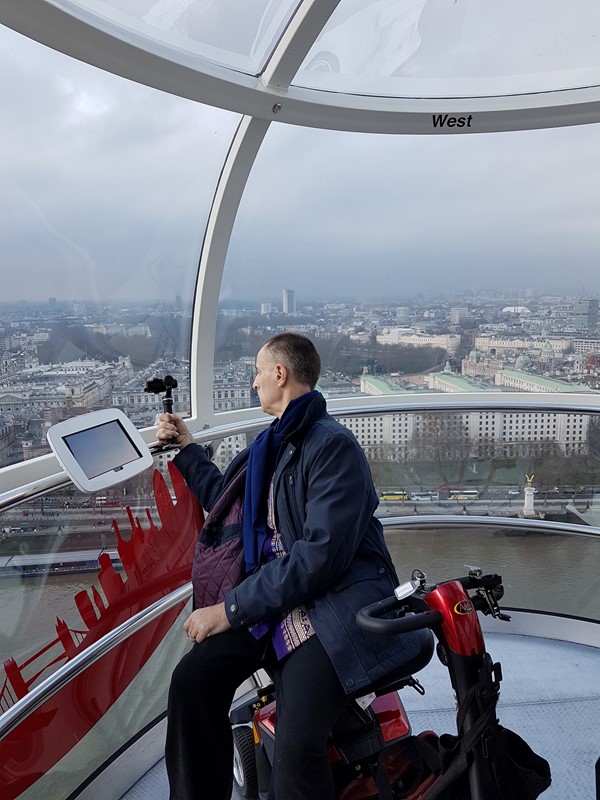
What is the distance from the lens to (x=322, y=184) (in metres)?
4.03

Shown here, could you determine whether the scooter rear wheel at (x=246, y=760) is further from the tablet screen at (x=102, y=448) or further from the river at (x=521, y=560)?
the river at (x=521, y=560)

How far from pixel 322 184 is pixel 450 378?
167cm

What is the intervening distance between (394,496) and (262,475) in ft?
6.38

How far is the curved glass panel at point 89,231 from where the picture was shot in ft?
10.3

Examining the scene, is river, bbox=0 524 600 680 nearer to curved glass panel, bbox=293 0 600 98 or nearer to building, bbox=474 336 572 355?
building, bbox=474 336 572 355

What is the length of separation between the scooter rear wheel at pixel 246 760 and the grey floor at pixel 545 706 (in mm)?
89

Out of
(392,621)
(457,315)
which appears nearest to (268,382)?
(392,621)

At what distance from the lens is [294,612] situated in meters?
1.88

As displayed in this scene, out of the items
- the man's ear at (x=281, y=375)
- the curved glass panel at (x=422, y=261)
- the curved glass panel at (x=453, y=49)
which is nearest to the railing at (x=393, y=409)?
the curved glass panel at (x=422, y=261)

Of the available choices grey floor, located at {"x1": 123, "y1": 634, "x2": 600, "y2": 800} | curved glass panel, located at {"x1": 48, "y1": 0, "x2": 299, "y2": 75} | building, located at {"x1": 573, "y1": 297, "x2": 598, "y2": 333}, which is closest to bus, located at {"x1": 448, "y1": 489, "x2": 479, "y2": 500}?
grey floor, located at {"x1": 123, "y1": 634, "x2": 600, "y2": 800}

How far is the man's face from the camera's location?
81.7 inches

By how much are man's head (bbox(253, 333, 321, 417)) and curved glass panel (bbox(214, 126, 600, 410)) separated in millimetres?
2089

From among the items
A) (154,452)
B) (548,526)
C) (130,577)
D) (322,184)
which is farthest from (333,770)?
(322,184)

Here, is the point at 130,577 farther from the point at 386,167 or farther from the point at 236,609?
the point at 386,167
